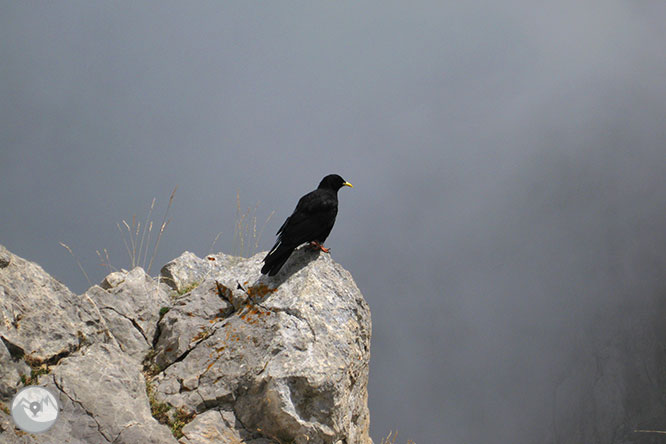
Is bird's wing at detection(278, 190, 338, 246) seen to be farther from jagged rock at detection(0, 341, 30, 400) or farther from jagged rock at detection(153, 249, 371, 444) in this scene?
jagged rock at detection(0, 341, 30, 400)

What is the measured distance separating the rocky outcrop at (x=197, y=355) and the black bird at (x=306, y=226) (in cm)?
32

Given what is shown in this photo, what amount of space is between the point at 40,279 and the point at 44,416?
65.9 inches

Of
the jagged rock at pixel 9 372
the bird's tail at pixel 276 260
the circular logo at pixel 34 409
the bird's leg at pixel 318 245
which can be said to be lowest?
the circular logo at pixel 34 409

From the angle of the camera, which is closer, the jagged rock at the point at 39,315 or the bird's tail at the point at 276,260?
the jagged rock at the point at 39,315

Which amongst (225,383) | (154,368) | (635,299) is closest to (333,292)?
(225,383)

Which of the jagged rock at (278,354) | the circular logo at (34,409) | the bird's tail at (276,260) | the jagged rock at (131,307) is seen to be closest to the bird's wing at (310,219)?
the bird's tail at (276,260)

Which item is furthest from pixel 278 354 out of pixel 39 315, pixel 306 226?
pixel 39 315

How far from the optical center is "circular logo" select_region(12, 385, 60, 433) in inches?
168

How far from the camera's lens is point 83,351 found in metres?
5.36

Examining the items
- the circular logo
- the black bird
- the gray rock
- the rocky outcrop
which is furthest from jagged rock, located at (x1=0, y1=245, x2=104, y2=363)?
the black bird

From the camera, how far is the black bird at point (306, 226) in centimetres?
659

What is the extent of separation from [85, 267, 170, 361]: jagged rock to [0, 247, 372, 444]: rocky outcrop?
0.6 inches

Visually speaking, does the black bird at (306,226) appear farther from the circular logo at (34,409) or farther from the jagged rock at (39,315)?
the circular logo at (34,409)

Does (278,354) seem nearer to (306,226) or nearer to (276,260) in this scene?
(276,260)
